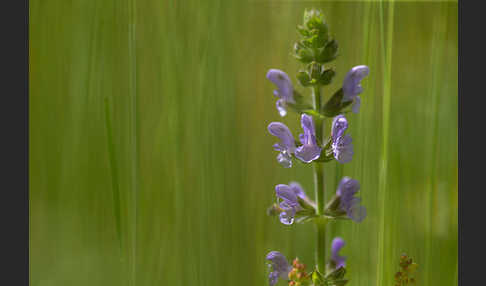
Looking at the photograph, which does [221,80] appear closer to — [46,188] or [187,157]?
[187,157]

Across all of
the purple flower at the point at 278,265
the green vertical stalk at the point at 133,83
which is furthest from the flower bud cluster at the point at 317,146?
the green vertical stalk at the point at 133,83

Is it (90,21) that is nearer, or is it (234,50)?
(90,21)

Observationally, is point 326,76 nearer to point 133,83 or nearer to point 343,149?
point 343,149

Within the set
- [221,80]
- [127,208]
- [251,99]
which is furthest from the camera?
[251,99]

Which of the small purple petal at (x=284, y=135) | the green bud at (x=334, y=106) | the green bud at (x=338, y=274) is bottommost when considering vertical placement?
the green bud at (x=338, y=274)

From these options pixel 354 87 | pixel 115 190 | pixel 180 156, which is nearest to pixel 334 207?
pixel 354 87

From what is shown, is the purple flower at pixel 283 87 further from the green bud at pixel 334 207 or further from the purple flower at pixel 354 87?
the green bud at pixel 334 207

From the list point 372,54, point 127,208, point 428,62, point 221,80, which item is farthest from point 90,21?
point 428,62
